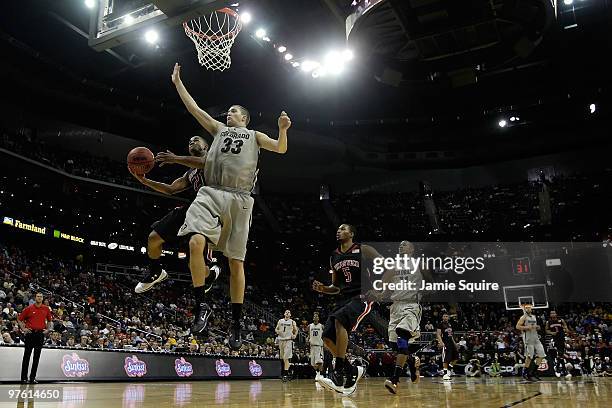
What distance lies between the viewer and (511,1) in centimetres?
634

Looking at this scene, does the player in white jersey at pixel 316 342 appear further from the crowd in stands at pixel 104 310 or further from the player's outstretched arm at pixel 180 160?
the player's outstretched arm at pixel 180 160

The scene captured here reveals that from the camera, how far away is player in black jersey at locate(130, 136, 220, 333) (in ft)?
15.4

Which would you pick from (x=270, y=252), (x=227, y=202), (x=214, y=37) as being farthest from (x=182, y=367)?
(x=270, y=252)

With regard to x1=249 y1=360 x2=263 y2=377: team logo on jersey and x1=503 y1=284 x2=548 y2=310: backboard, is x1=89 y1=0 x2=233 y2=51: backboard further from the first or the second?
x1=503 y1=284 x2=548 y2=310: backboard

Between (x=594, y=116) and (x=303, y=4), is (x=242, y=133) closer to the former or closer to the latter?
(x=303, y=4)

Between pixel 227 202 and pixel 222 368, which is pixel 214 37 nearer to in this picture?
pixel 227 202

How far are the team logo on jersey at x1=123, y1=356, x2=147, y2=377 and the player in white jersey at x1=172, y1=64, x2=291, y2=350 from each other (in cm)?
731

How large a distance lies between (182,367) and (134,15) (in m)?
8.35

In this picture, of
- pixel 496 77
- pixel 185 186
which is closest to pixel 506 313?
pixel 496 77

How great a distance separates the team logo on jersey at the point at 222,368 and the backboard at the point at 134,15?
29.3ft

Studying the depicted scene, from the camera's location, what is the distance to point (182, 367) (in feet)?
41.7

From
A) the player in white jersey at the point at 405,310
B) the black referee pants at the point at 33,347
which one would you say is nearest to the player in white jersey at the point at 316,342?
the player in white jersey at the point at 405,310

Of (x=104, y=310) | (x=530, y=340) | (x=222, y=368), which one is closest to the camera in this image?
(x=530, y=340)

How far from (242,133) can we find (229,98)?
21.4 metres
